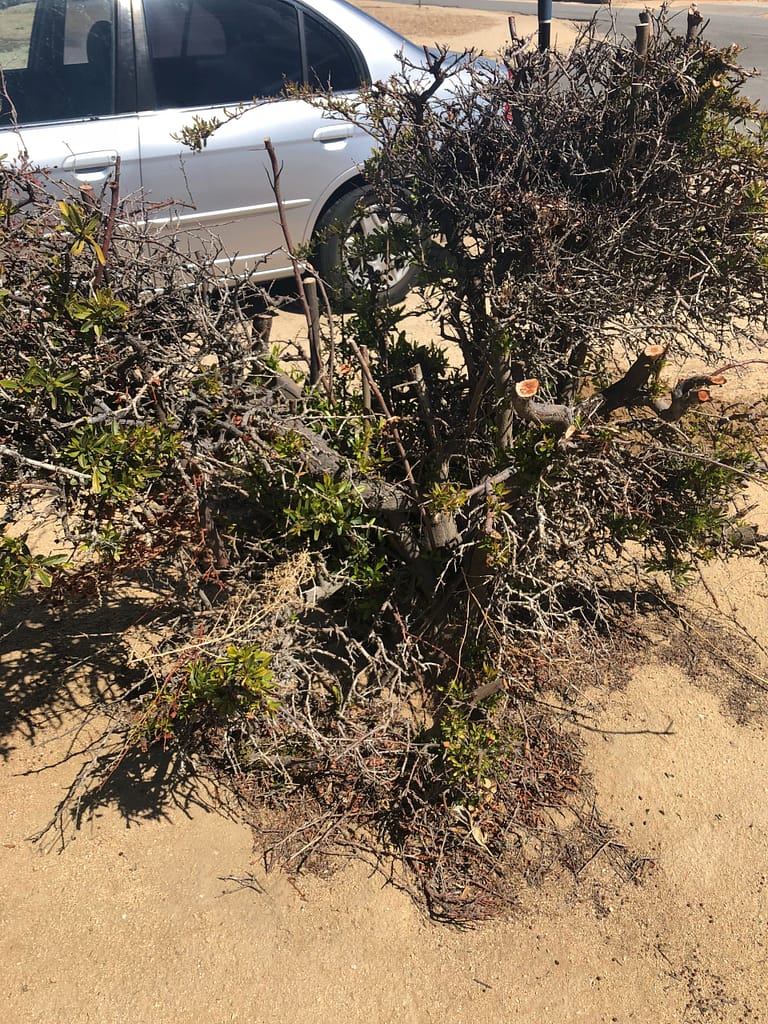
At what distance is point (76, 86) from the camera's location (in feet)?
18.4

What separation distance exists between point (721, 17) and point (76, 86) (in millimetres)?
21363

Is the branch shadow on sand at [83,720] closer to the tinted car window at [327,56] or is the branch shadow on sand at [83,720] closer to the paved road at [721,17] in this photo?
the tinted car window at [327,56]

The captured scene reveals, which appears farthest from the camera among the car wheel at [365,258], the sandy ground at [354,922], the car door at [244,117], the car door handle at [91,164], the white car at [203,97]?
the car door at [244,117]

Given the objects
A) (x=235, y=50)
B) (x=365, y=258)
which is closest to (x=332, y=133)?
(x=235, y=50)

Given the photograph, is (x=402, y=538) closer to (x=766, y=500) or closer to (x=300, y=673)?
(x=300, y=673)

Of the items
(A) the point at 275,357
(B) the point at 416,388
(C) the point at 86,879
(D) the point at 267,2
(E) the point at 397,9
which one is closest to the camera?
(C) the point at 86,879

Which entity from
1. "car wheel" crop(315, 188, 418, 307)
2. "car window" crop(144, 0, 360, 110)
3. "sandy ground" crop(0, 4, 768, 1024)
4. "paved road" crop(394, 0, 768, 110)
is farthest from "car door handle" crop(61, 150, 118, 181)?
"paved road" crop(394, 0, 768, 110)

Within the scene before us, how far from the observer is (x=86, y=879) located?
9.86 ft

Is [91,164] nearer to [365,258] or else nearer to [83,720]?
[365,258]

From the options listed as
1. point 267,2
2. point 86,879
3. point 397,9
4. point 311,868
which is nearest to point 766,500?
point 311,868

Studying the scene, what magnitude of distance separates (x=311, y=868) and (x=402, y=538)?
3.93ft

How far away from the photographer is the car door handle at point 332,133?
6.04 m

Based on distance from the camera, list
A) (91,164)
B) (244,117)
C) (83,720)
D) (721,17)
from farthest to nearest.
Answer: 1. (721,17)
2. (244,117)
3. (91,164)
4. (83,720)

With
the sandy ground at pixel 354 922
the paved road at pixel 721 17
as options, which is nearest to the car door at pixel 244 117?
the sandy ground at pixel 354 922
